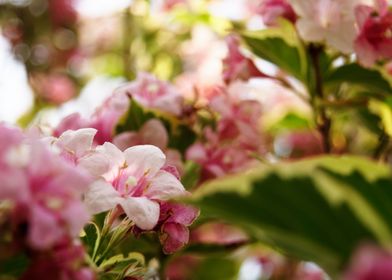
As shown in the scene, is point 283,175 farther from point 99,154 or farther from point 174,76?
point 174,76

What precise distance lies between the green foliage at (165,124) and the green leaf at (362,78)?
0.77ft

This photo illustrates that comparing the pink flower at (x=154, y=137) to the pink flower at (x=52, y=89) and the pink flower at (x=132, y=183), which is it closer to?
the pink flower at (x=132, y=183)

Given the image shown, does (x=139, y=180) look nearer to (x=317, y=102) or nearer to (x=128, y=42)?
(x=317, y=102)

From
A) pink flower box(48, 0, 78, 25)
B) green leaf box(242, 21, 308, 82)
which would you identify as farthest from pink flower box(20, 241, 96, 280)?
pink flower box(48, 0, 78, 25)

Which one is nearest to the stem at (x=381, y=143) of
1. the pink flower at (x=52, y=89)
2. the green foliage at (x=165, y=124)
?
the green foliage at (x=165, y=124)

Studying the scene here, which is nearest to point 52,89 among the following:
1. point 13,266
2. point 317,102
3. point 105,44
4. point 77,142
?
point 105,44

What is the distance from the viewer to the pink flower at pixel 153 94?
111cm

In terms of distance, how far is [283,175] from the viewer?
49cm

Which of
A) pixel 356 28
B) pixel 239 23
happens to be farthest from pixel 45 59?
pixel 356 28

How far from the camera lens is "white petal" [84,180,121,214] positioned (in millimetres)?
664

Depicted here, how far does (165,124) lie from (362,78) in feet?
1.01

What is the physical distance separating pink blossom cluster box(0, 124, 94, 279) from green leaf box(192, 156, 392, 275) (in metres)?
0.10

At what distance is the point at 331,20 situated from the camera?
3.23ft

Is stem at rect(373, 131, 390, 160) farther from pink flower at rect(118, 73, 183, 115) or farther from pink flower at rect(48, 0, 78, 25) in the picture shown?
pink flower at rect(48, 0, 78, 25)
